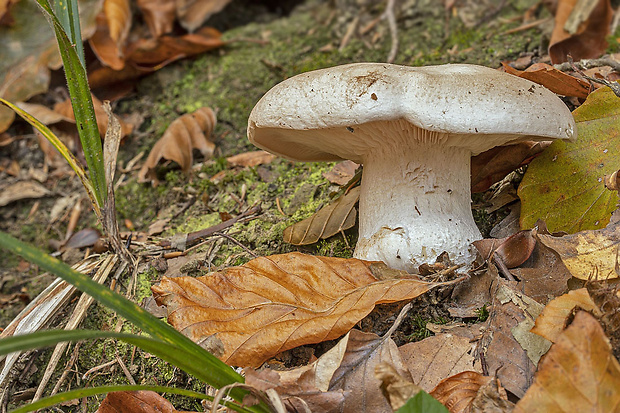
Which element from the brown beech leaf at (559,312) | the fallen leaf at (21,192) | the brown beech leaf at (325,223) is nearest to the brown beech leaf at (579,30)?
the brown beech leaf at (325,223)

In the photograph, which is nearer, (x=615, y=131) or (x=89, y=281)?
(x=89, y=281)

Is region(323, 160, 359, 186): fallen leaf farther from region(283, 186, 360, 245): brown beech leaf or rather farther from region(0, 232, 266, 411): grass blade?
region(0, 232, 266, 411): grass blade

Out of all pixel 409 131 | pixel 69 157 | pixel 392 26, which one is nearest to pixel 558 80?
pixel 409 131

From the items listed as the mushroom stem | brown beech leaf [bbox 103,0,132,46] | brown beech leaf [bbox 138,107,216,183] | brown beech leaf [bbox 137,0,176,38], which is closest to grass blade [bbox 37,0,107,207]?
brown beech leaf [bbox 138,107,216,183]

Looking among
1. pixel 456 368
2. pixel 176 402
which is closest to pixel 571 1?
pixel 456 368

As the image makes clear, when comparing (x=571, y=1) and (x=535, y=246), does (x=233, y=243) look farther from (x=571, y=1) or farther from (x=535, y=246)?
(x=571, y=1)

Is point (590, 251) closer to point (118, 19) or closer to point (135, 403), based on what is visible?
point (135, 403)
